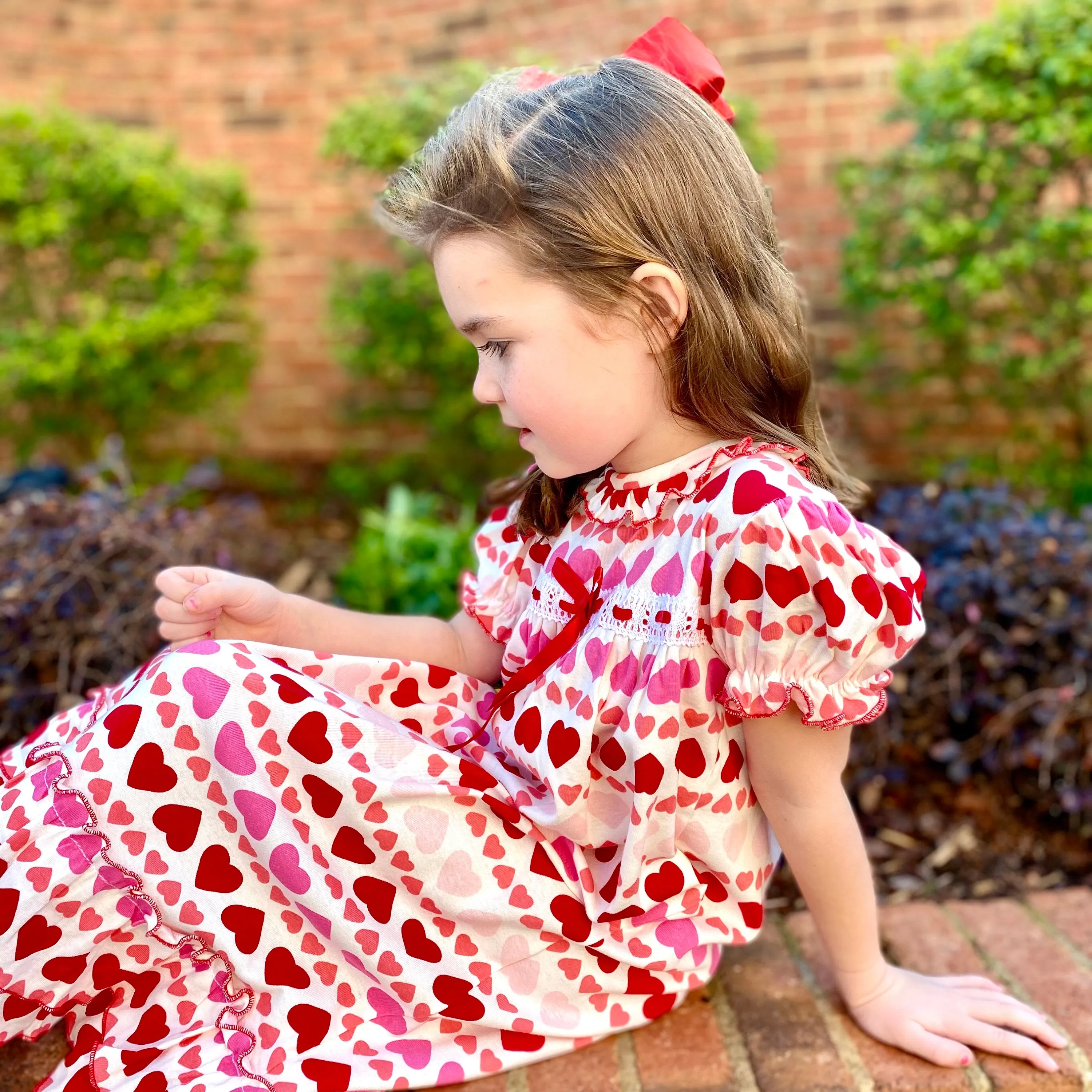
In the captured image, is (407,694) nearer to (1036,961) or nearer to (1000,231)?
(1036,961)

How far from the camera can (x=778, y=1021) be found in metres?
1.56

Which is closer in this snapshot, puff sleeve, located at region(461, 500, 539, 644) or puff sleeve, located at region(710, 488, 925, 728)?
puff sleeve, located at region(710, 488, 925, 728)

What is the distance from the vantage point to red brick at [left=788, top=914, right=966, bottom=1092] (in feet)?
4.62

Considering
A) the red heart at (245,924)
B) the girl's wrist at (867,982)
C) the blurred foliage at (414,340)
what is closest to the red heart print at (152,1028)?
the red heart at (245,924)

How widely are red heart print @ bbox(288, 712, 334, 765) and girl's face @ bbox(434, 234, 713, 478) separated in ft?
1.48

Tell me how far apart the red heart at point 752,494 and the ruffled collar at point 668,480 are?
0.07m

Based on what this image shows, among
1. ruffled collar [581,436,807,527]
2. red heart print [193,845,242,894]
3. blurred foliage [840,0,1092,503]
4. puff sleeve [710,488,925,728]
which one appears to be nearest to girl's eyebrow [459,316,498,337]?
ruffled collar [581,436,807,527]

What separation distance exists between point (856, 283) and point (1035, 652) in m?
1.63

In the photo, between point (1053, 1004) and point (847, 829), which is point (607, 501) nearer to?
point (847, 829)

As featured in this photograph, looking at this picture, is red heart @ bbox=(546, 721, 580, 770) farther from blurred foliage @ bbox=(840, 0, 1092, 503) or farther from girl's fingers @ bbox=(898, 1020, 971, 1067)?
blurred foliage @ bbox=(840, 0, 1092, 503)

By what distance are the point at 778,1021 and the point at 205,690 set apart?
93 cm

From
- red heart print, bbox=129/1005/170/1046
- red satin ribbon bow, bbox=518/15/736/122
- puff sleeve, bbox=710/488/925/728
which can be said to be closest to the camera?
puff sleeve, bbox=710/488/925/728

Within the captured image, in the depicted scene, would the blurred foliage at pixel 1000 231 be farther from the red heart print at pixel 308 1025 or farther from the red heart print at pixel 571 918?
the red heart print at pixel 308 1025

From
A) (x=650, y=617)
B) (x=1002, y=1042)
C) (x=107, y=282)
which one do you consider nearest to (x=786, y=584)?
(x=650, y=617)
